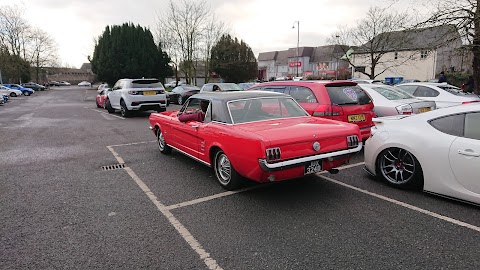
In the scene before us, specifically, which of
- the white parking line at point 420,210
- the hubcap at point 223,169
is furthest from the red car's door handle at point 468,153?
Answer: the hubcap at point 223,169

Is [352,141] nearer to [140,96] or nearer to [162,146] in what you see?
[162,146]

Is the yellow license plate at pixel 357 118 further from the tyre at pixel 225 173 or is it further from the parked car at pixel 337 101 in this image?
the tyre at pixel 225 173

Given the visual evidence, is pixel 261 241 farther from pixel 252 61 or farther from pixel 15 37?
pixel 15 37

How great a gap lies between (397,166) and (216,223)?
9.28ft

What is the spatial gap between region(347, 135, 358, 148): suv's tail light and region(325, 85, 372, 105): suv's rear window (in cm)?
207

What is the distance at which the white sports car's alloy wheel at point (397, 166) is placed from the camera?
4527mm

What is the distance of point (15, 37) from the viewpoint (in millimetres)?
58938

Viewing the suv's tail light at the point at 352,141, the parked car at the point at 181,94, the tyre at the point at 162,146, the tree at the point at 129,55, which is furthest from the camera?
the tree at the point at 129,55

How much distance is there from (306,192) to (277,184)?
53 cm

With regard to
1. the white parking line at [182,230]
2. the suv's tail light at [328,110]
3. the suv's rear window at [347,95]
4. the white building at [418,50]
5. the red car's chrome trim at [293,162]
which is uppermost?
the white building at [418,50]

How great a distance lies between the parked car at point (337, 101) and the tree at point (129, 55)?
3415cm

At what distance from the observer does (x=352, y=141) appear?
4.37 meters

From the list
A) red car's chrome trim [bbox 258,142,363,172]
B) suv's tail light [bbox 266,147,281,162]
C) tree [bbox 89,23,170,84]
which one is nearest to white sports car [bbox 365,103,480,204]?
red car's chrome trim [bbox 258,142,363,172]

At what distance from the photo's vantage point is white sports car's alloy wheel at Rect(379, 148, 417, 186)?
4.53 m
